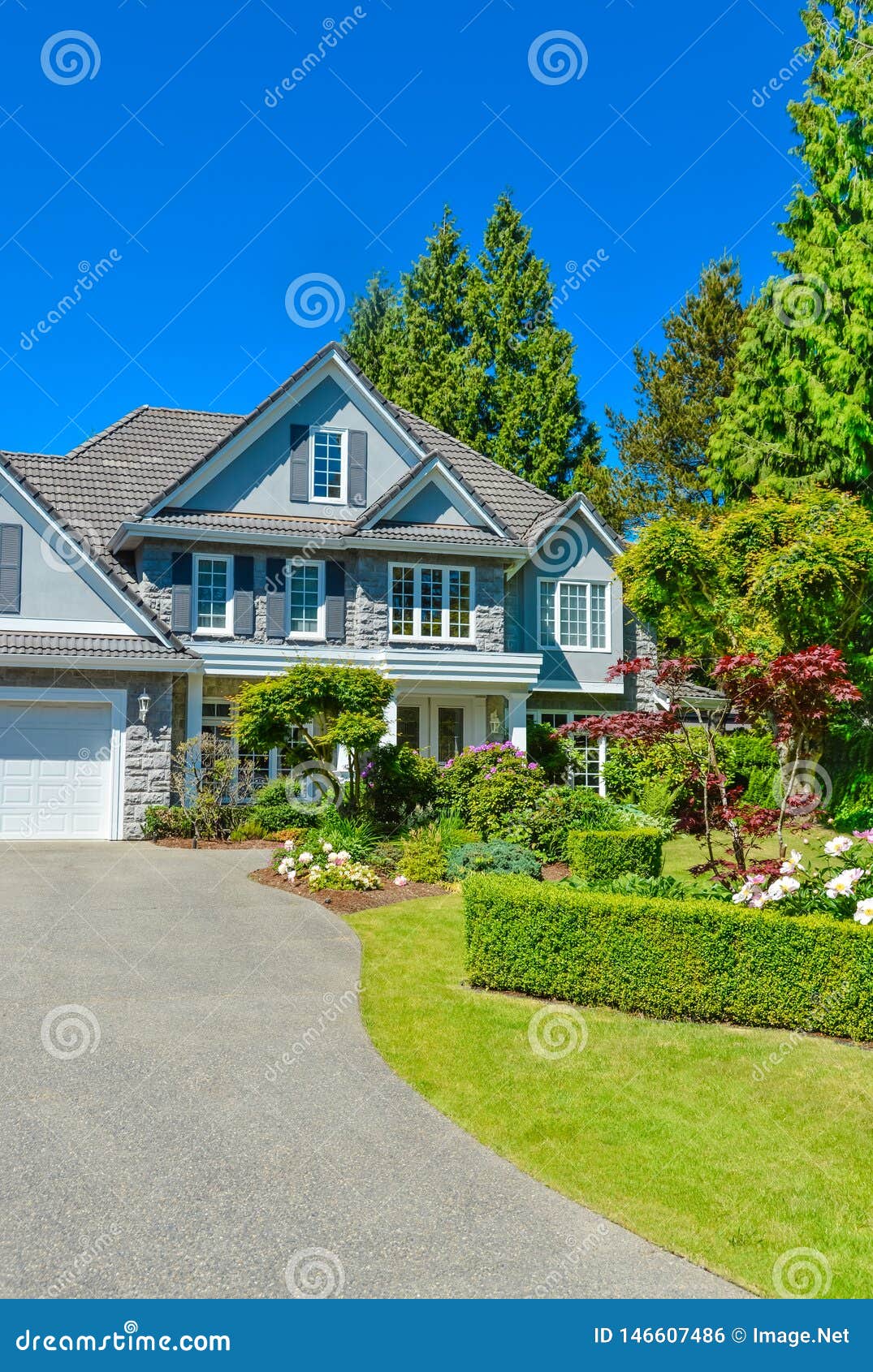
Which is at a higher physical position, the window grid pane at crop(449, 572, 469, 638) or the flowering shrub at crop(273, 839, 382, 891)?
the window grid pane at crop(449, 572, 469, 638)

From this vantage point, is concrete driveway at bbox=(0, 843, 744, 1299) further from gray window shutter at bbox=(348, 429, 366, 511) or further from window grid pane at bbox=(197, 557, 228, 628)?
gray window shutter at bbox=(348, 429, 366, 511)

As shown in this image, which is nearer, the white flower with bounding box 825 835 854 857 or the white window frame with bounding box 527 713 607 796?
the white flower with bounding box 825 835 854 857

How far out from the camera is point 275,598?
72.8 ft

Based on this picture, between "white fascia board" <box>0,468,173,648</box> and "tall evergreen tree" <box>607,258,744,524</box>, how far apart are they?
19.3 metres

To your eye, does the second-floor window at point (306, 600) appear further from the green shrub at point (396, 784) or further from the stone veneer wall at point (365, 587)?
the green shrub at point (396, 784)

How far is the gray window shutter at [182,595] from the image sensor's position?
2145 cm

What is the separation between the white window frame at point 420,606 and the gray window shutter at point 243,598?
9.47 feet

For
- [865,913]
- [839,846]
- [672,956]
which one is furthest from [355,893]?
[865,913]

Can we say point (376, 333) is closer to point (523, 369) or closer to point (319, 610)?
point (523, 369)

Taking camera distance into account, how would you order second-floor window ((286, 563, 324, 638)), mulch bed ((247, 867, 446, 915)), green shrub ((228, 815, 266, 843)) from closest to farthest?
1. mulch bed ((247, 867, 446, 915))
2. green shrub ((228, 815, 266, 843))
3. second-floor window ((286, 563, 324, 638))

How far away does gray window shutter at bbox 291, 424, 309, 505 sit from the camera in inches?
901

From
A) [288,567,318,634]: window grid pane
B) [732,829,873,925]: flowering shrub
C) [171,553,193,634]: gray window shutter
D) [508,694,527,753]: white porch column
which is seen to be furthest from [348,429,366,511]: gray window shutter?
[732,829,873,925]: flowering shrub

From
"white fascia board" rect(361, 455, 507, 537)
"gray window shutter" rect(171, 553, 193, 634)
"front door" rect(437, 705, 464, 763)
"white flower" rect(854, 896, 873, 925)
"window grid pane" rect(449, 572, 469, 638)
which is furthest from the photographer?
"front door" rect(437, 705, 464, 763)

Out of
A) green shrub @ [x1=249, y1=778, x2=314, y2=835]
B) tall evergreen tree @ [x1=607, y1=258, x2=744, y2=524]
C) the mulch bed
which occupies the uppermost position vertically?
tall evergreen tree @ [x1=607, y1=258, x2=744, y2=524]
